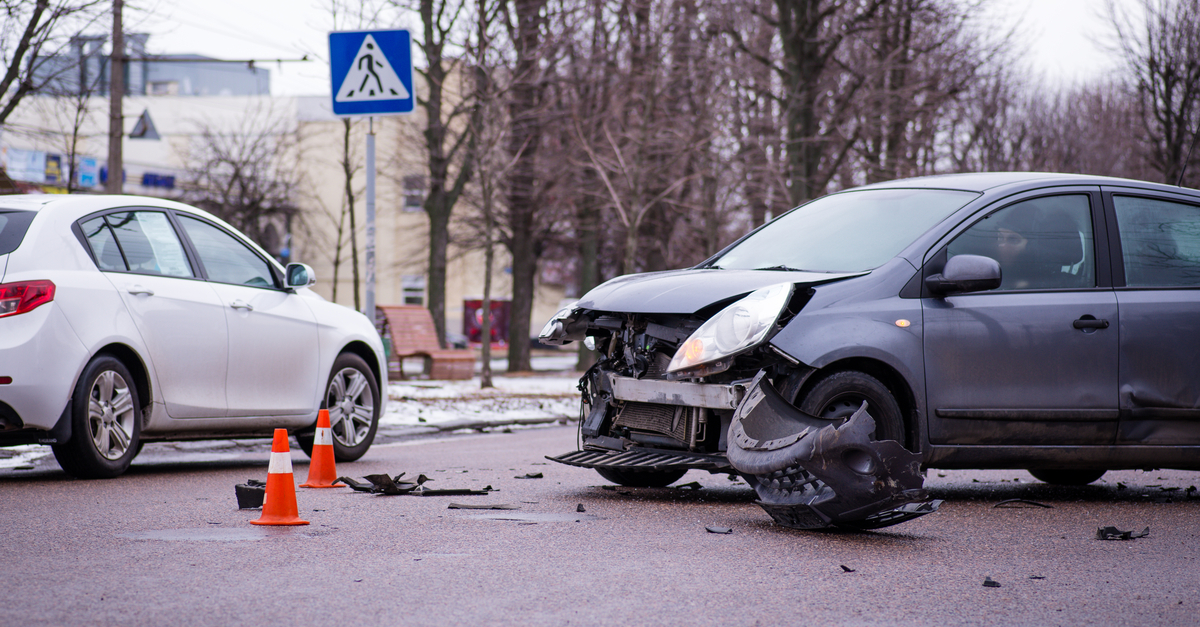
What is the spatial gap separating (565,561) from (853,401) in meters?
1.91

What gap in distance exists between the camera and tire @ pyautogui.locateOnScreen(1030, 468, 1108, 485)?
8.16 m

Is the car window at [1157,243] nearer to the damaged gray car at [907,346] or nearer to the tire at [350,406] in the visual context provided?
the damaged gray car at [907,346]

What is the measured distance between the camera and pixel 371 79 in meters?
11.4

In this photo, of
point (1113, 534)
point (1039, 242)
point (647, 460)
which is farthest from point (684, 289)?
point (1113, 534)

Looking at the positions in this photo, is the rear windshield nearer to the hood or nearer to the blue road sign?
the hood

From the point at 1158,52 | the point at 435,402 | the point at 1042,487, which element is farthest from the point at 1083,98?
the point at 1042,487

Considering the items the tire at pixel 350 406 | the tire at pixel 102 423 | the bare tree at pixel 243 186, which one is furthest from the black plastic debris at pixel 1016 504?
the bare tree at pixel 243 186

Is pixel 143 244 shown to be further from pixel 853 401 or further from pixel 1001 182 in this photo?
pixel 1001 182

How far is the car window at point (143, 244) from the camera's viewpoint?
7637 mm

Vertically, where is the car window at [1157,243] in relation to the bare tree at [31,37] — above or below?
below

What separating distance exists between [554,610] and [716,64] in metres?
21.7

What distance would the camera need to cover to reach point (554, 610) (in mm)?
4012

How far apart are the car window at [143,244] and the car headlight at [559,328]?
254cm

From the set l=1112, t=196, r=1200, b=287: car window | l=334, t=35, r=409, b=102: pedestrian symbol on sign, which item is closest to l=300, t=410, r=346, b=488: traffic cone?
l=1112, t=196, r=1200, b=287: car window
